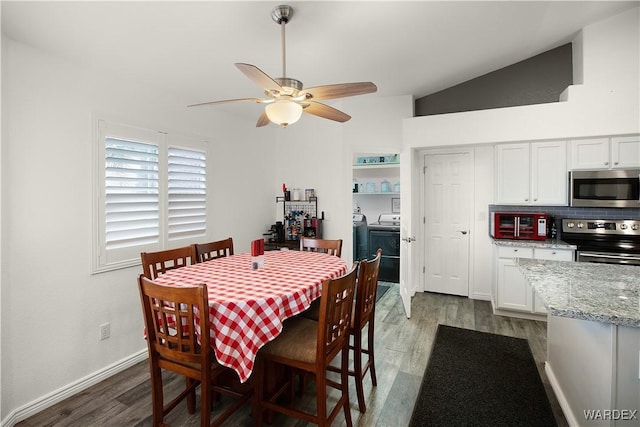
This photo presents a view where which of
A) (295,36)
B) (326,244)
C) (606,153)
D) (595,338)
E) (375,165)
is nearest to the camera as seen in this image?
(595,338)

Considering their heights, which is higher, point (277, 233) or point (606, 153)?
point (606, 153)

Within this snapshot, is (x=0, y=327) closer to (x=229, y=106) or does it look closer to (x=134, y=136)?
(x=134, y=136)

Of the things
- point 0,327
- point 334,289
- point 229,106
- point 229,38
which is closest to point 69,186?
point 0,327

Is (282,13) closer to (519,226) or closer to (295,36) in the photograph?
(295,36)

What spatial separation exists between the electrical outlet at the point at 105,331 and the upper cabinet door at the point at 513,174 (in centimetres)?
422

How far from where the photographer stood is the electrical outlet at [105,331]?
248 cm

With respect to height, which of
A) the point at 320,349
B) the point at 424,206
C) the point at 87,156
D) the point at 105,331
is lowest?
the point at 105,331

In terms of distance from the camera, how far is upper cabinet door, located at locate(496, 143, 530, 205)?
365 centimetres

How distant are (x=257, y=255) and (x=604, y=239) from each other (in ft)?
12.3

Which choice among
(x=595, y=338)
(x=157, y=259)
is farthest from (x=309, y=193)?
(x=595, y=338)

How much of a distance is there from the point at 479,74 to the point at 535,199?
64.8 inches

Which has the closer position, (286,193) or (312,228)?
(312,228)

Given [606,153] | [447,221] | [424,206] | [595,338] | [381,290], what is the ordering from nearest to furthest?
[595,338] < [606,153] < [447,221] < [424,206] < [381,290]

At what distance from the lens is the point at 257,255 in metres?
2.41
